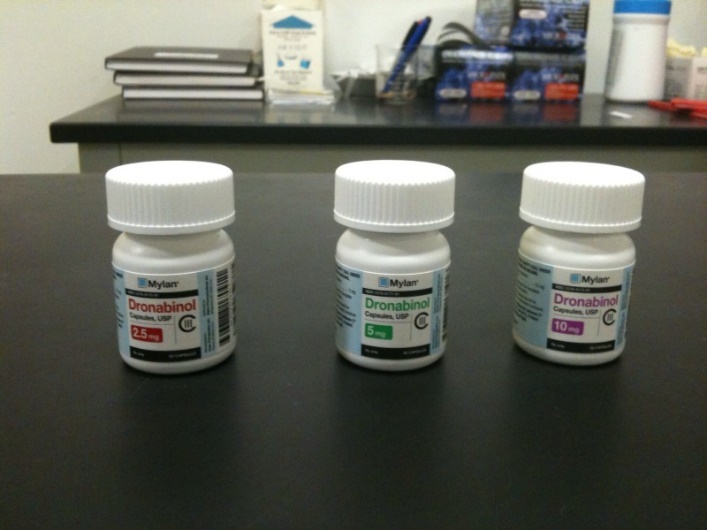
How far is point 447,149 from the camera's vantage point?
1.27 m

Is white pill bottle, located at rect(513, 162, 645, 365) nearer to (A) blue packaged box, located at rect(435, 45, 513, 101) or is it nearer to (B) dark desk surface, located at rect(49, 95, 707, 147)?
(B) dark desk surface, located at rect(49, 95, 707, 147)

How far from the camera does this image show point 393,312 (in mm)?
419

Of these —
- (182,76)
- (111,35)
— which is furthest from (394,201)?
(111,35)

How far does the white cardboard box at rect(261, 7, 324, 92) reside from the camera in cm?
153

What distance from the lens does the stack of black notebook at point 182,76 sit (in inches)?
57.8

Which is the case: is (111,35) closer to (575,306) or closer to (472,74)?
→ (472,74)

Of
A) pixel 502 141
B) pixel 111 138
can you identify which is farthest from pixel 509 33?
pixel 111 138

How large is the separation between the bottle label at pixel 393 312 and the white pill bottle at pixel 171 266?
2.9 inches

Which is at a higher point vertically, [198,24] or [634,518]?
[198,24]

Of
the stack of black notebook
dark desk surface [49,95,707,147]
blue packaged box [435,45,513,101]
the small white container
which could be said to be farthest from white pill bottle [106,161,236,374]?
the small white container

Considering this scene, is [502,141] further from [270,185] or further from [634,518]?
[634,518]

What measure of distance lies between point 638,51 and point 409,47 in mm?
483

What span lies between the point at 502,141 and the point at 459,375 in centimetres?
89

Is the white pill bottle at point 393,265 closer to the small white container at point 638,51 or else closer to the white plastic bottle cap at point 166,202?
the white plastic bottle cap at point 166,202
